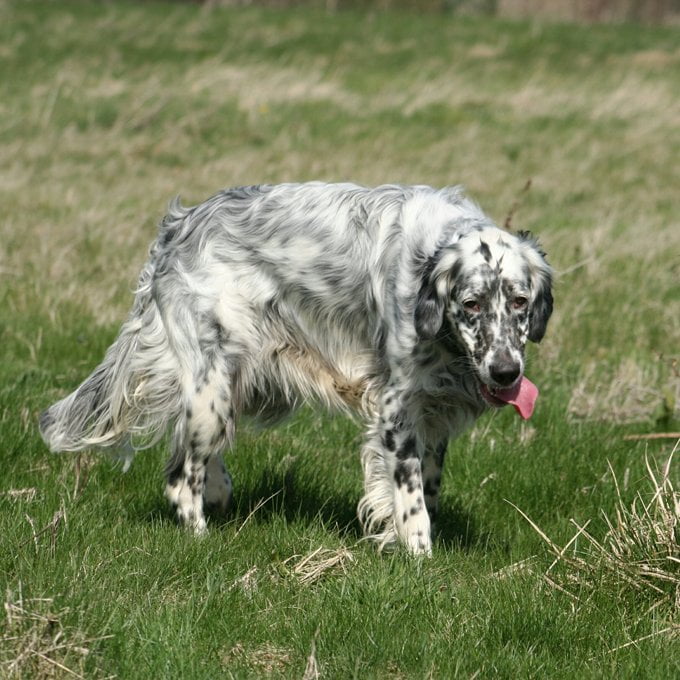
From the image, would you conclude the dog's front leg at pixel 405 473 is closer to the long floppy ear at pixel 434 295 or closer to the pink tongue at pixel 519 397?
the long floppy ear at pixel 434 295

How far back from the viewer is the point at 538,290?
479cm

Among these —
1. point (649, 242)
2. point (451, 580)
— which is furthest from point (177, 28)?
point (451, 580)

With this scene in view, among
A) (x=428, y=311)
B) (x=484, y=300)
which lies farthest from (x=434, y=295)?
(x=484, y=300)

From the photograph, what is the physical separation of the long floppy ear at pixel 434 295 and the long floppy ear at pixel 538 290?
1.09 ft

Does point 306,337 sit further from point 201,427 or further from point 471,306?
point 471,306

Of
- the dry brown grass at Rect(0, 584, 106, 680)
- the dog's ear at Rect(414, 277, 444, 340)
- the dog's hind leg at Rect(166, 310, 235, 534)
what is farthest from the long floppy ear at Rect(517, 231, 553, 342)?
the dry brown grass at Rect(0, 584, 106, 680)

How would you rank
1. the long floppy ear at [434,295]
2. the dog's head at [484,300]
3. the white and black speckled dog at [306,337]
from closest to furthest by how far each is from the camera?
the dog's head at [484,300] → the long floppy ear at [434,295] → the white and black speckled dog at [306,337]

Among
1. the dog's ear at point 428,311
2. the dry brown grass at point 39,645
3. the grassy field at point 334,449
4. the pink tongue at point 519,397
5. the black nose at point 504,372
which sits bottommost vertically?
the grassy field at point 334,449

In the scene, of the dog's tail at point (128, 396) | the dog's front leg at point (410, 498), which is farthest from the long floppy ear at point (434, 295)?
the dog's tail at point (128, 396)

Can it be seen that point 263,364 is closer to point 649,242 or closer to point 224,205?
point 224,205

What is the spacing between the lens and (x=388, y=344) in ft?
16.4

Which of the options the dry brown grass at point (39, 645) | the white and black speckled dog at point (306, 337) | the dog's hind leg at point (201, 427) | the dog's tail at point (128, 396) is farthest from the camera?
the dog's tail at point (128, 396)

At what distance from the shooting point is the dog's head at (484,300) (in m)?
4.55

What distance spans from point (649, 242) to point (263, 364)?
5.20 m
